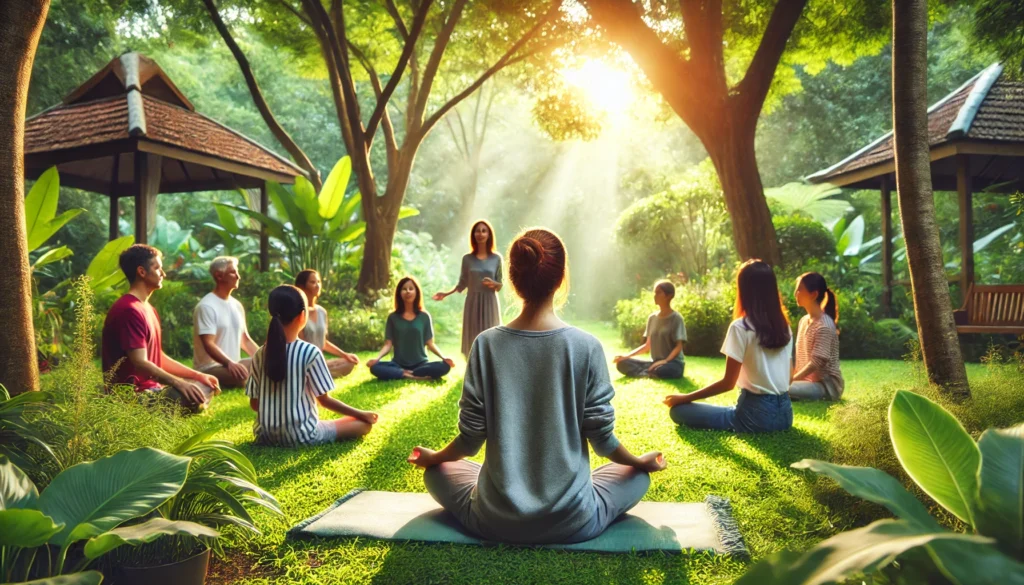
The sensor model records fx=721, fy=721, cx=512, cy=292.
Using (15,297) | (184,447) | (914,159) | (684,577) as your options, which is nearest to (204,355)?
(15,297)

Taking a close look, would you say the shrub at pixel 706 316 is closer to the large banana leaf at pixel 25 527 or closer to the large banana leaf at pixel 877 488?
the large banana leaf at pixel 877 488

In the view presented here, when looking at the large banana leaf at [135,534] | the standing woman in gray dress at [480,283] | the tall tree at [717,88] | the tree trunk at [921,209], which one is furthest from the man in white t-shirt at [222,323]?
the tall tree at [717,88]

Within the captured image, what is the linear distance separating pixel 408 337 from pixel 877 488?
7311 millimetres

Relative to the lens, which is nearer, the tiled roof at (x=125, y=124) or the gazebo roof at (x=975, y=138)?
the gazebo roof at (x=975, y=138)

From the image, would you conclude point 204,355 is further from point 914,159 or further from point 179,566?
point 914,159

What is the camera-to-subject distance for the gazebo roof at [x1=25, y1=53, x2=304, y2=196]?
37.1ft

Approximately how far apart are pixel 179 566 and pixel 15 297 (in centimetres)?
171

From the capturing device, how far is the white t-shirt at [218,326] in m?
6.85

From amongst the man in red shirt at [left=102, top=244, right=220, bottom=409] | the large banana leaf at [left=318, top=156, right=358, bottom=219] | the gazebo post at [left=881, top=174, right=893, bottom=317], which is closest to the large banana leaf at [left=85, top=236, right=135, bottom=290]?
the man in red shirt at [left=102, top=244, right=220, bottom=409]

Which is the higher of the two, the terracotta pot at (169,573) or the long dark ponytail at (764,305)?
the long dark ponytail at (764,305)

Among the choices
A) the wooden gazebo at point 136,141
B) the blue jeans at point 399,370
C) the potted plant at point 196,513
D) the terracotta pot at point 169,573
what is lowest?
the blue jeans at point 399,370

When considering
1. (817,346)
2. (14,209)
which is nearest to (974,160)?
(817,346)

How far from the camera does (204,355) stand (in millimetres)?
7461

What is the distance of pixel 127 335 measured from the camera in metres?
5.50
